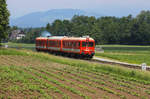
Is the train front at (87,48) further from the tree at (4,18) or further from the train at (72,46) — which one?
the tree at (4,18)

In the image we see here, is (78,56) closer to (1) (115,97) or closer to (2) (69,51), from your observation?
(2) (69,51)

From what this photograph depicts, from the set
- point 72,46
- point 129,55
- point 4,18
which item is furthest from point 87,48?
point 4,18

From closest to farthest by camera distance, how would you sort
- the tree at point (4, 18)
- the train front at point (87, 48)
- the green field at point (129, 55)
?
the green field at point (129, 55) < the train front at point (87, 48) < the tree at point (4, 18)

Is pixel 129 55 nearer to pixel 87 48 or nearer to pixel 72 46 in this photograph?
pixel 87 48

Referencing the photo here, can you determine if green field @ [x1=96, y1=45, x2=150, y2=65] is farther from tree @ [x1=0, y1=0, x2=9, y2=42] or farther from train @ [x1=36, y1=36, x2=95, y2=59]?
tree @ [x1=0, y1=0, x2=9, y2=42]

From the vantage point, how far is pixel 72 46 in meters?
39.8

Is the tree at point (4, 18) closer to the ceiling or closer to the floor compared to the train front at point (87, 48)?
closer to the ceiling

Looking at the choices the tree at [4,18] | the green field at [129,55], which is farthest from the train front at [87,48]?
the tree at [4,18]

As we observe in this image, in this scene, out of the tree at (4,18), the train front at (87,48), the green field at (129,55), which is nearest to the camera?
the green field at (129,55)

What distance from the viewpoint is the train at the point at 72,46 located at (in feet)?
124

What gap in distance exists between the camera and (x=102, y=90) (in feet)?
48.5

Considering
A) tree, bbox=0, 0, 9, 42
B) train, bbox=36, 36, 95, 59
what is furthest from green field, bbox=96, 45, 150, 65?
tree, bbox=0, 0, 9, 42

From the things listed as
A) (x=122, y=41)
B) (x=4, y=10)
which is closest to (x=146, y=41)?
(x=122, y=41)

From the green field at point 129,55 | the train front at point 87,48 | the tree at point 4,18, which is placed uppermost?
the tree at point 4,18
